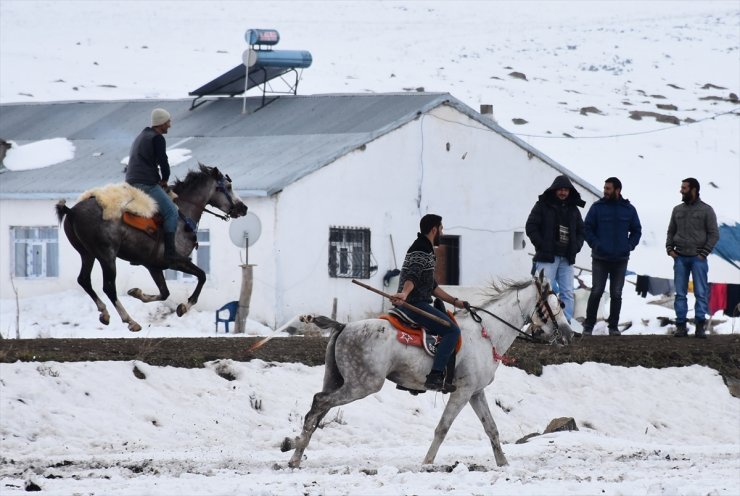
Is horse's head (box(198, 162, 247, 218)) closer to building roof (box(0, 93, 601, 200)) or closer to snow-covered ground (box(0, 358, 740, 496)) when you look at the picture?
snow-covered ground (box(0, 358, 740, 496))

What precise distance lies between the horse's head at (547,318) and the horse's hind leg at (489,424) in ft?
3.38

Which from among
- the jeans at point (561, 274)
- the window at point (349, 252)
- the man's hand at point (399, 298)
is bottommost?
the window at point (349, 252)

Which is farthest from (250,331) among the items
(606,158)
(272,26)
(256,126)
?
(272,26)

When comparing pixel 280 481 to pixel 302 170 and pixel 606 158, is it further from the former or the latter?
pixel 606 158

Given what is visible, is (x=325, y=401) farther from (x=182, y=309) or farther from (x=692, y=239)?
(x=692, y=239)

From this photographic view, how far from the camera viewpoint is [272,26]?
97250 mm

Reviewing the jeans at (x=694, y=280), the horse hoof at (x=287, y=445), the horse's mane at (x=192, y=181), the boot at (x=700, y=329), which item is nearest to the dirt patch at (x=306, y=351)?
the boot at (x=700, y=329)

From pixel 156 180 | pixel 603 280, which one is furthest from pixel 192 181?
pixel 603 280

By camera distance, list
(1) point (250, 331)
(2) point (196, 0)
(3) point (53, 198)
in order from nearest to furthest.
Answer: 1. (1) point (250, 331)
2. (3) point (53, 198)
3. (2) point (196, 0)

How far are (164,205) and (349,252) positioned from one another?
53.5 ft

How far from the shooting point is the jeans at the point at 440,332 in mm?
13258

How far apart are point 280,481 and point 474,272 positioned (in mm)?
24656

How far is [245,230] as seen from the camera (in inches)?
1118

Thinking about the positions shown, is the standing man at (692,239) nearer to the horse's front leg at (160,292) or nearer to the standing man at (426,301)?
the horse's front leg at (160,292)
